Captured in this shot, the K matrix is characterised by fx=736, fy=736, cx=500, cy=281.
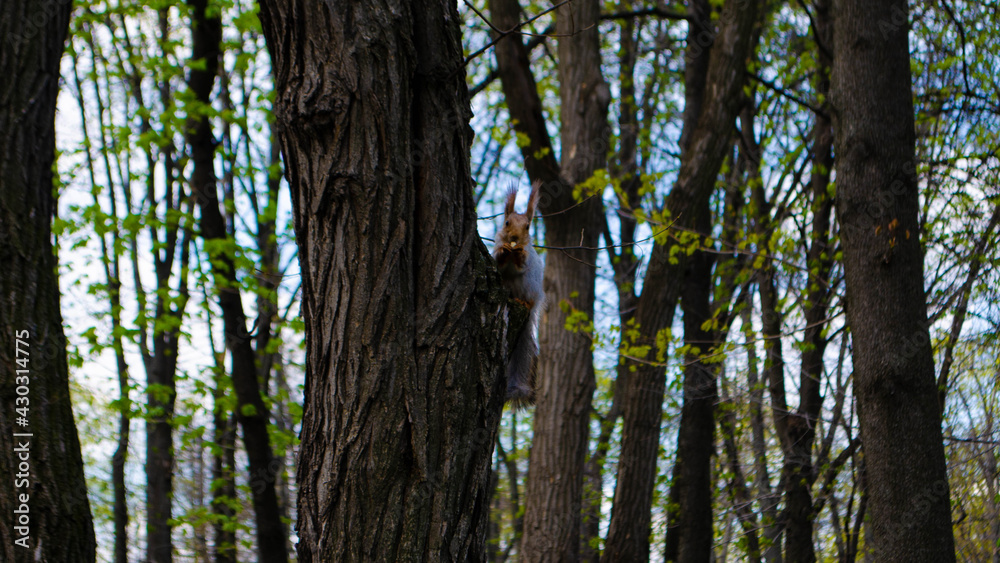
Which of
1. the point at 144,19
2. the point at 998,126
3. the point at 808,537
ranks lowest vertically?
the point at 808,537

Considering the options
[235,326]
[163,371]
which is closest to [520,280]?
[235,326]

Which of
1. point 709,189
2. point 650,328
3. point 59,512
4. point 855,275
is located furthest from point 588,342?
point 59,512

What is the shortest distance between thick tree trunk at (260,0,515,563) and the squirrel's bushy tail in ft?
2.42

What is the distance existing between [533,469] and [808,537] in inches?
128

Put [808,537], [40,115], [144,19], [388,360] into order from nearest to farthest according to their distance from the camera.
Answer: [388,360]
[40,115]
[808,537]
[144,19]

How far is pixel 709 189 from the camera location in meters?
6.22

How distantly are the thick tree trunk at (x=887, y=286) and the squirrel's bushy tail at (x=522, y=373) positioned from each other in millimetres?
1914

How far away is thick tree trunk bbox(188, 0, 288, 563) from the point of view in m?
6.27

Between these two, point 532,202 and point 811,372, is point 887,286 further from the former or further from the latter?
point 811,372

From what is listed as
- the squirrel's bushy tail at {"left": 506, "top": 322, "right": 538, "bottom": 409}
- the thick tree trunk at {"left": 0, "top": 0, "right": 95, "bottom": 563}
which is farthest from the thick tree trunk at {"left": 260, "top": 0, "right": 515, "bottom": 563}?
the thick tree trunk at {"left": 0, "top": 0, "right": 95, "bottom": 563}

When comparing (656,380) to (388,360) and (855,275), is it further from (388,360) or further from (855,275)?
(388,360)

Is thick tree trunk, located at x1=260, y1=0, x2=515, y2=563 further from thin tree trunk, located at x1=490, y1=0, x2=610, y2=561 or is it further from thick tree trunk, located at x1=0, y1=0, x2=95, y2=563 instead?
thin tree trunk, located at x1=490, y1=0, x2=610, y2=561

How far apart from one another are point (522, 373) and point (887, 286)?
2125 millimetres

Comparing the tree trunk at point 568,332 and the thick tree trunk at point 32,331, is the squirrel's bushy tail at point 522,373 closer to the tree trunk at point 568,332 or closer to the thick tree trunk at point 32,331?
the thick tree trunk at point 32,331
